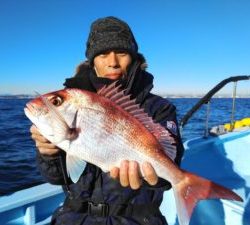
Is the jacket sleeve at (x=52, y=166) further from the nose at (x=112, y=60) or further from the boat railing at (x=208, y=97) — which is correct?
the boat railing at (x=208, y=97)

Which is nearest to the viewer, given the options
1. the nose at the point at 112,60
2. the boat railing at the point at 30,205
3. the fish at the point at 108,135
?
the fish at the point at 108,135

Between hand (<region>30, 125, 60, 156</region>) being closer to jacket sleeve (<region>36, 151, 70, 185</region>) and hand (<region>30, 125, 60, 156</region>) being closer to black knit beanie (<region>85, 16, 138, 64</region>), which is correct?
jacket sleeve (<region>36, 151, 70, 185</region>)

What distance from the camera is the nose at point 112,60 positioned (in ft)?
9.54

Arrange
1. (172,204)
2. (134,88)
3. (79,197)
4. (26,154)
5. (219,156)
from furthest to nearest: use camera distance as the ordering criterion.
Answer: (26,154) < (219,156) < (172,204) < (134,88) < (79,197)

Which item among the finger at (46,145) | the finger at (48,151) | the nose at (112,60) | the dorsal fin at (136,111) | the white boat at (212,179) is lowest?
the white boat at (212,179)

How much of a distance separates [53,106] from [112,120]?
0.41 metres

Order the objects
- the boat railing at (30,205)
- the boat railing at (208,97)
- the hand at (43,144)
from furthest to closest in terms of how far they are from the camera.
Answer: the boat railing at (208,97), the boat railing at (30,205), the hand at (43,144)

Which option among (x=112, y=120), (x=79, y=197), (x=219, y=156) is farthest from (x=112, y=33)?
(x=219, y=156)

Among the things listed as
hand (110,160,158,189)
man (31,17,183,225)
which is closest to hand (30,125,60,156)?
man (31,17,183,225)

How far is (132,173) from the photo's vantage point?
7.35 feet

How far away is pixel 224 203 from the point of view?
12.8ft

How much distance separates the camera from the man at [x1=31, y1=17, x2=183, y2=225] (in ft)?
7.98

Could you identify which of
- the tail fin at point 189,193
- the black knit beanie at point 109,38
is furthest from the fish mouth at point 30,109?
the tail fin at point 189,193

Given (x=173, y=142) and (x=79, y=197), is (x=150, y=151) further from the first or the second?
(x=79, y=197)
